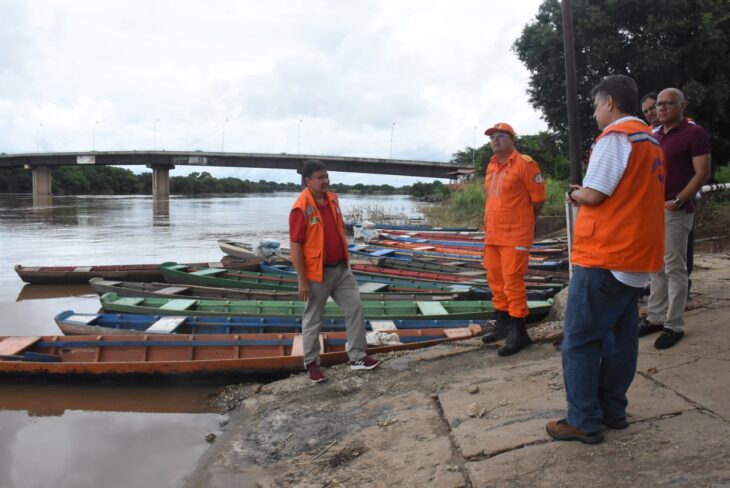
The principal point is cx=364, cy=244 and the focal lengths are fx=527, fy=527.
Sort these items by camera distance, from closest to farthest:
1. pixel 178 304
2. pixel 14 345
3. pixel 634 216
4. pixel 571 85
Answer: pixel 634 216, pixel 571 85, pixel 14 345, pixel 178 304

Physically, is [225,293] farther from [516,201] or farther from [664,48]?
[664,48]

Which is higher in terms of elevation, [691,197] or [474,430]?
[691,197]

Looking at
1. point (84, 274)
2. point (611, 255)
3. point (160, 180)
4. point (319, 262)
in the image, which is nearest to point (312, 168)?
point (319, 262)

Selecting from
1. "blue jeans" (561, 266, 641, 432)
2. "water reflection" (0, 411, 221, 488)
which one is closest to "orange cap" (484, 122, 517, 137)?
"blue jeans" (561, 266, 641, 432)

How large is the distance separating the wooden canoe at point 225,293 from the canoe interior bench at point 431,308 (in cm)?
54

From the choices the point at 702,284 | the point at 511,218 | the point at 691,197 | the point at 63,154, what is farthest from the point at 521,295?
the point at 63,154

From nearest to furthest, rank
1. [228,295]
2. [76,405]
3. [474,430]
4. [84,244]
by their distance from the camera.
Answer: [474,430] < [76,405] < [228,295] < [84,244]

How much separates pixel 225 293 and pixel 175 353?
3062 mm

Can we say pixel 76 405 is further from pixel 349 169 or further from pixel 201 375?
pixel 349 169

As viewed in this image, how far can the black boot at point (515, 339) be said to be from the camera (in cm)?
494

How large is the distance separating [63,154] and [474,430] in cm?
6106

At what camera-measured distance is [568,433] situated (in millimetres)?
2896

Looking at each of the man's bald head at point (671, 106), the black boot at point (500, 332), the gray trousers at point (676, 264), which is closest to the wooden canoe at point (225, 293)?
the black boot at point (500, 332)

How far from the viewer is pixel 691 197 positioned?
4.09m
